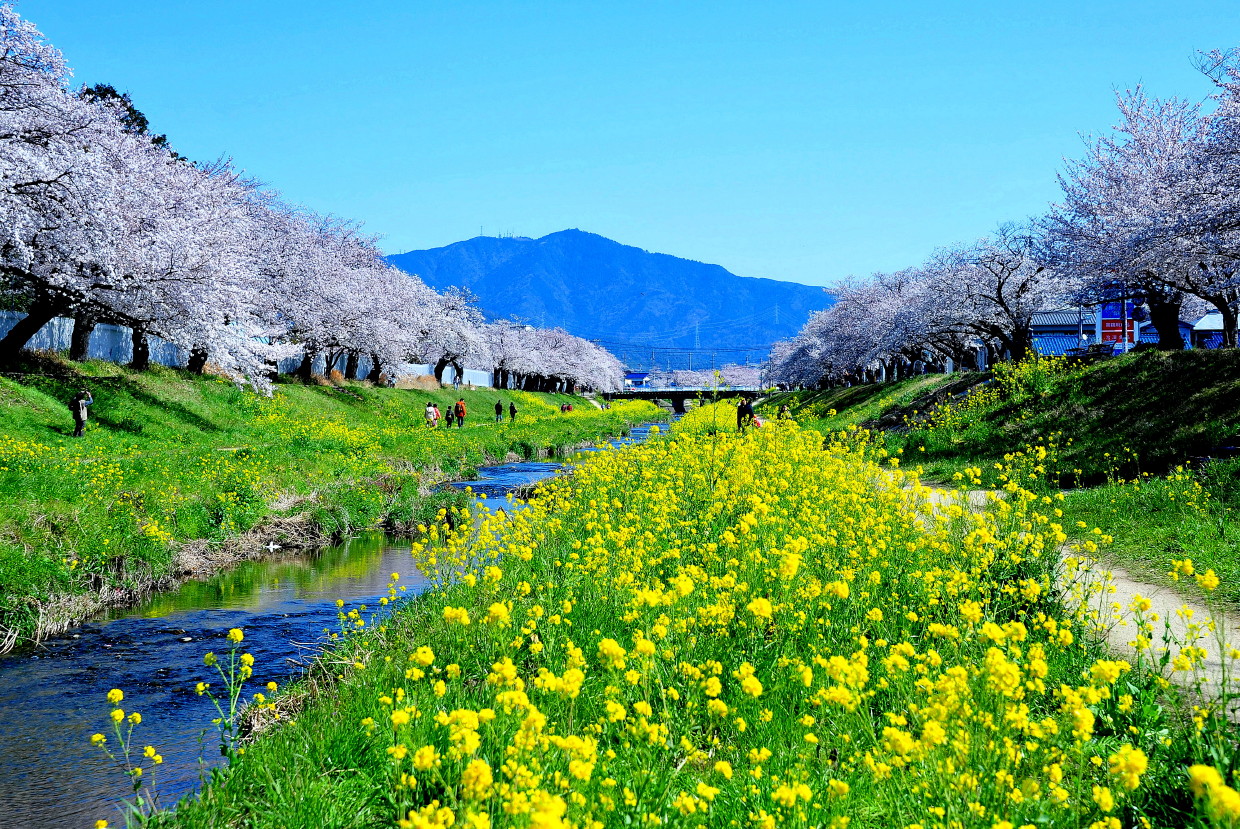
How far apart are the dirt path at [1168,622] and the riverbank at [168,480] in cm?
1143

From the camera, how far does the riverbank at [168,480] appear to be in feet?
38.5

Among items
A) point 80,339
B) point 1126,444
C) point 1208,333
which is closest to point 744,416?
point 1126,444

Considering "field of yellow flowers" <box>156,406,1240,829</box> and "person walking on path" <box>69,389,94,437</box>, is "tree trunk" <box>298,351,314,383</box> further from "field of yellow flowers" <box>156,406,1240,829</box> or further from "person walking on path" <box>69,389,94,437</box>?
"field of yellow flowers" <box>156,406,1240,829</box>

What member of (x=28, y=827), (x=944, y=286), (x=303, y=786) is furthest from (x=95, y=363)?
(x=944, y=286)

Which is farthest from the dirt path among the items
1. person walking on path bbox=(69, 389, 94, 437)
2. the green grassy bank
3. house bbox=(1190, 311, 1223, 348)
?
house bbox=(1190, 311, 1223, 348)

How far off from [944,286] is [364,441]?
3332 centimetres

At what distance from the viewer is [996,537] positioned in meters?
8.48

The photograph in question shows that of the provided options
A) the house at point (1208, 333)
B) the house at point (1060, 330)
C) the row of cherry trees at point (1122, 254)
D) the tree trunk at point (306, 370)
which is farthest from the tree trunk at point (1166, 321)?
the house at point (1060, 330)

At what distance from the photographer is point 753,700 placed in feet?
18.1

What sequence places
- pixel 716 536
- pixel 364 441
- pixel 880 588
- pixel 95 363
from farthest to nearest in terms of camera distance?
pixel 95 363 → pixel 364 441 → pixel 716 536 → pixel 880 588

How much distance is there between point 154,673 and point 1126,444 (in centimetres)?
1754

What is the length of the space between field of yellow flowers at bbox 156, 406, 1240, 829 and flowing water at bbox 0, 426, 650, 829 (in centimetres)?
142

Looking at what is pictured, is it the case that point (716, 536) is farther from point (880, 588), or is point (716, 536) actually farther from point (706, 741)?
point (706, 741)

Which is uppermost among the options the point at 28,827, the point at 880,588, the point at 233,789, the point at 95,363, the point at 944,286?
the point at 944,286
